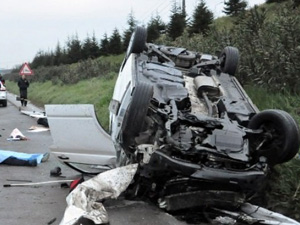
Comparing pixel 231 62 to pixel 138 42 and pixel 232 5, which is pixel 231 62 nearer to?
pixel 138 42

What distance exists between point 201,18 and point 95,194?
18.9 metres

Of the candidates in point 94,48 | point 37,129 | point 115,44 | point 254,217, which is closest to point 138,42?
point 254,217

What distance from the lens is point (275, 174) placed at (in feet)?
17.9

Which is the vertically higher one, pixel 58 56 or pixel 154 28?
pixel 154 28

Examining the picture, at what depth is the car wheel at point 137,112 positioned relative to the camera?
16.2ft

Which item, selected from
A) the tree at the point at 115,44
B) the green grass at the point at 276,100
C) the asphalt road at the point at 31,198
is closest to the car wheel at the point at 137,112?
the asphalt road at the point at 31,198

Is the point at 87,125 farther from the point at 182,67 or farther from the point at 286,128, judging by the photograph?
the point at 286,128

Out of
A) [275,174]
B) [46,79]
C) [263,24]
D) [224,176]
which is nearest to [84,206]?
[224,176]

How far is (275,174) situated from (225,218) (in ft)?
4.16

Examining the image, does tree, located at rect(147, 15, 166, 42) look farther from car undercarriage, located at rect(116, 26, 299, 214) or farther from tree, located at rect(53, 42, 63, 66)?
tree, located at rect(53, 42, 63, 66)

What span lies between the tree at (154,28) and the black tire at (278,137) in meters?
22.5

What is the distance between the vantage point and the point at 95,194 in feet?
14.5

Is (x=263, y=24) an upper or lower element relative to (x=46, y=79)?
upper

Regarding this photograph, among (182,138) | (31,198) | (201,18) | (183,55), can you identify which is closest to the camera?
(182,138)
